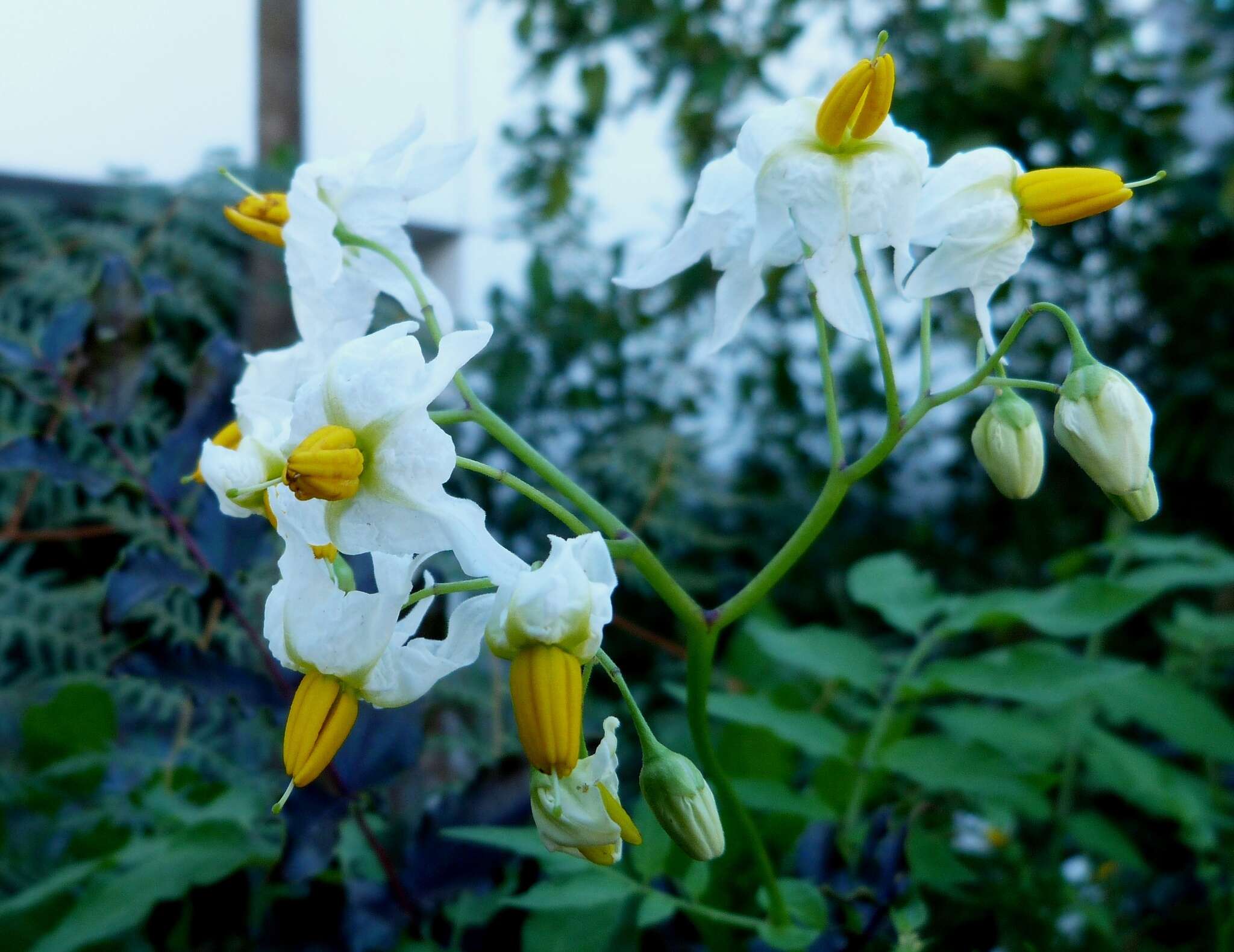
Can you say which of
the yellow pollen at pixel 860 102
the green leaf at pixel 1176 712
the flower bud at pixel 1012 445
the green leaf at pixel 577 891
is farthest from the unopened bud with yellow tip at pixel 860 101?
the green leaf at pixel 1176 712

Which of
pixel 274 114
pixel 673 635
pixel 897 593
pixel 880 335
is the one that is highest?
pixel 274 114

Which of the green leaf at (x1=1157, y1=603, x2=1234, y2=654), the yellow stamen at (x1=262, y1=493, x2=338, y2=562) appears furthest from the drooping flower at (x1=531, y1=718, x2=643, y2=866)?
the green leaf at (x1=1157, y1=603, x2=1234, y2=654)

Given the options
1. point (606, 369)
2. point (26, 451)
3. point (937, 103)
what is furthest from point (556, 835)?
point (937, 103)

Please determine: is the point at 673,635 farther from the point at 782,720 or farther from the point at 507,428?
the point at 507,428

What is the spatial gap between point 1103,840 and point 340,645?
629 millimetres

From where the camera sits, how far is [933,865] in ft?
1.97

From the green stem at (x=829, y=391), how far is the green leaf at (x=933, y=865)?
0.82 ft

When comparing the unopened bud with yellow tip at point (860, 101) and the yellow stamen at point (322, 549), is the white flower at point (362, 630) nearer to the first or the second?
the yellow stamen at point (322, 549)

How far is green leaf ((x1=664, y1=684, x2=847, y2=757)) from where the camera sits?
58 cm

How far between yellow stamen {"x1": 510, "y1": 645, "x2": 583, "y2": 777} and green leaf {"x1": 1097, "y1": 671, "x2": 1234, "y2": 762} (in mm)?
504

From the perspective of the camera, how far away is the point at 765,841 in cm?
66

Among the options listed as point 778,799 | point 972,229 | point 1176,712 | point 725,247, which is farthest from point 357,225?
point 1176,712

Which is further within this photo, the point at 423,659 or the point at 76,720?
the point at 76,720

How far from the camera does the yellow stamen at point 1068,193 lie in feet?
1.39
